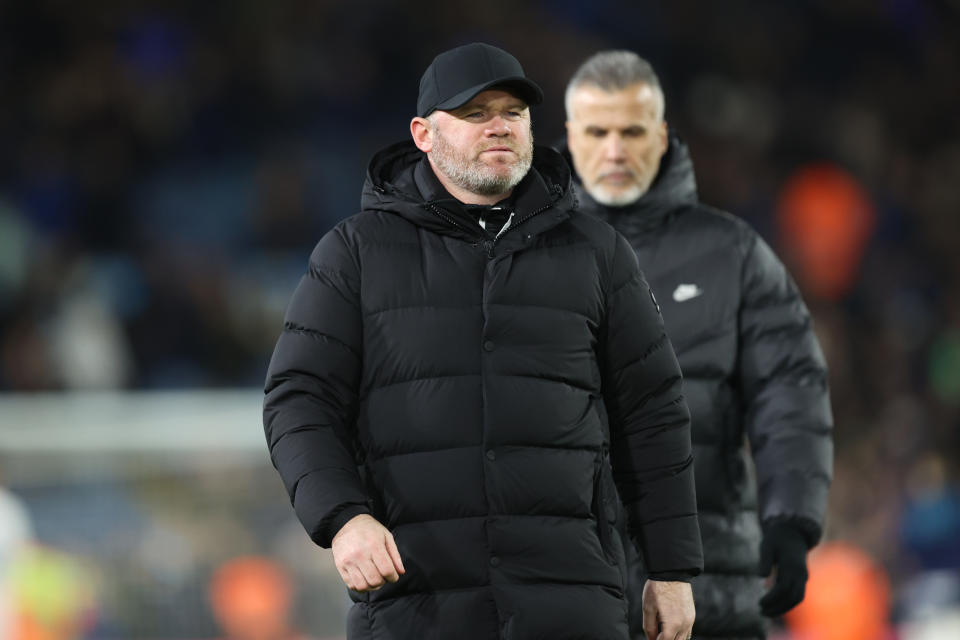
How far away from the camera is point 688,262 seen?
169 inches

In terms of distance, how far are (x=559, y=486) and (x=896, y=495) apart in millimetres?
6169

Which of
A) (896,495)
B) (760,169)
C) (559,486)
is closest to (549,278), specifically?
(559,486)

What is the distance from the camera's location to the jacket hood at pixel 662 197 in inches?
171

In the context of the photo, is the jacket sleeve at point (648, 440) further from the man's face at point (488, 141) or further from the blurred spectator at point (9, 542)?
the blurred spectator at point (9, 542)

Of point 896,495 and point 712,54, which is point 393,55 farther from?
point 896,495

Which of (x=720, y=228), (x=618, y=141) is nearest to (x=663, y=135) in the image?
(x=618, y=141)

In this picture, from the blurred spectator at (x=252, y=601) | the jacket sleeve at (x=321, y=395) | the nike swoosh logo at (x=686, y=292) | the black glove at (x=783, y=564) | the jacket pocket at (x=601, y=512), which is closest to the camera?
the jacket sleeve at (x=321, y=395)

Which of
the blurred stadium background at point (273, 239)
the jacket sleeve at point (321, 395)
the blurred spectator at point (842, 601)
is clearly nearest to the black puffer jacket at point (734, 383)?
the jacket sleeve at point (321, 395)

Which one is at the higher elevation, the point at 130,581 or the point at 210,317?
the point at 210,317

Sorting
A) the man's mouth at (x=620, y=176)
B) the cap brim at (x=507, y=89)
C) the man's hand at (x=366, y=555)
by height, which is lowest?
the man's hand at (x=366, y=555)

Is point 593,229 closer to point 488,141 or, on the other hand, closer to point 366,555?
point 488,141

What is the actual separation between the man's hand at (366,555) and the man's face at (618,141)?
61.9 inches

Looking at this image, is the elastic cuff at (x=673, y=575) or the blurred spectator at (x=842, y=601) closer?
the elastic cuff at (x=673, y=575)

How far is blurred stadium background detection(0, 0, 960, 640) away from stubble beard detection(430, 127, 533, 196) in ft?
15.6
